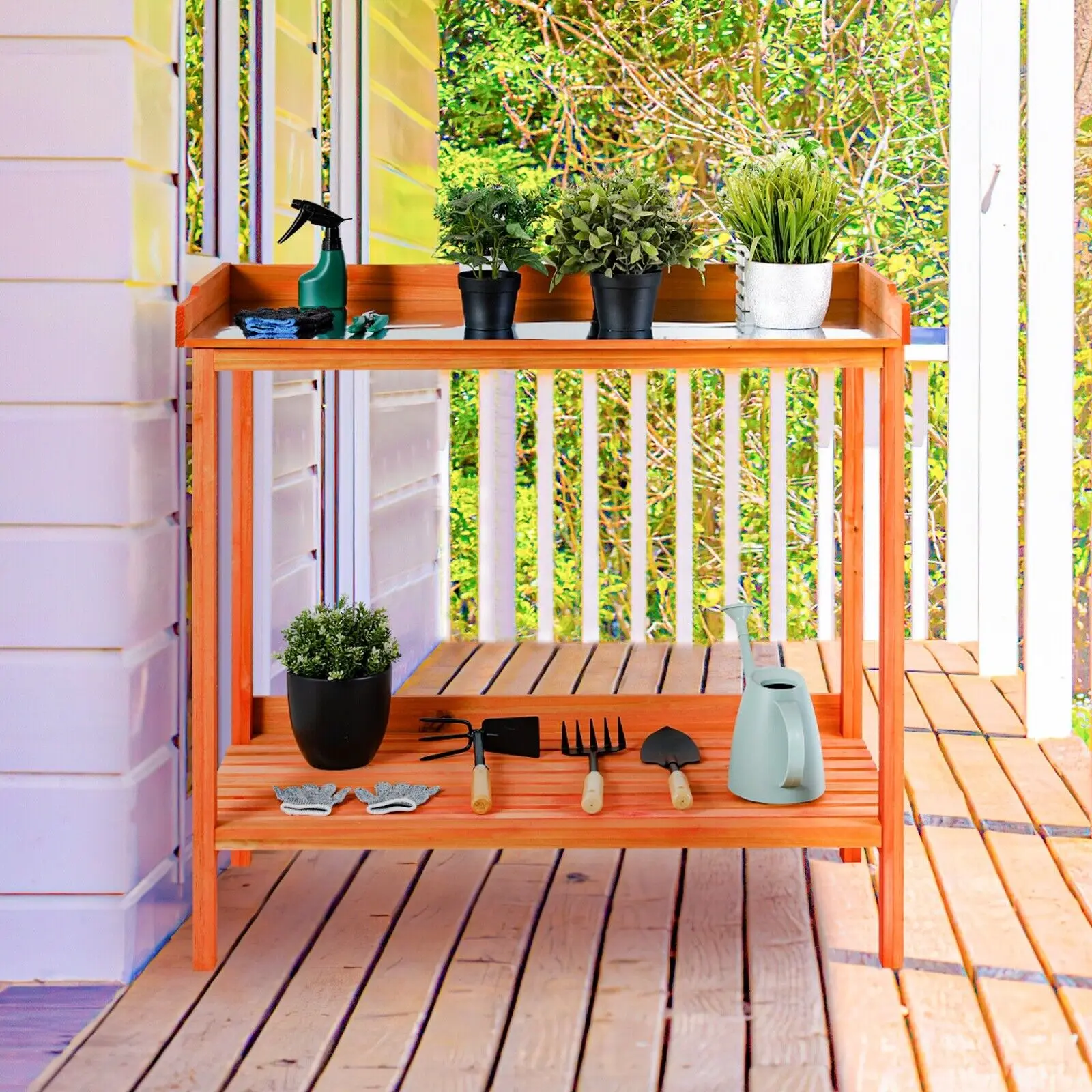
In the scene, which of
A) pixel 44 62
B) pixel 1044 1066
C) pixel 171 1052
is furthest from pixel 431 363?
pixel 1044 1066

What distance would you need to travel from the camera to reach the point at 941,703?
3.65 metres

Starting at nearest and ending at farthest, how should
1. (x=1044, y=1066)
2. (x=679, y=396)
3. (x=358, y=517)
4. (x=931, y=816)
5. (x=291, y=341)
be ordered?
(x=1044, y=1066)
(x=291, y=341)
(x=931, y=816)
(x=358, y=517)
(x=679, y=396)

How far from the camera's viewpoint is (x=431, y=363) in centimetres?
212

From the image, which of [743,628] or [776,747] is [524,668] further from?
[776,747]

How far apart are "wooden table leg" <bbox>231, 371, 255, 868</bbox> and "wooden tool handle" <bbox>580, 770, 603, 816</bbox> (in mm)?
655

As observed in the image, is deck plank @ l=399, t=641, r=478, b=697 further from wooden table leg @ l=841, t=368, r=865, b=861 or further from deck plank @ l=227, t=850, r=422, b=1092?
wooden table leg @ l=841, t=368, r=865, b=861

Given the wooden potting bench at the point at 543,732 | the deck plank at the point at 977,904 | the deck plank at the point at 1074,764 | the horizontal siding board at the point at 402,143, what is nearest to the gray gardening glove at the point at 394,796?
the wooden potting bench at the point at 543,732

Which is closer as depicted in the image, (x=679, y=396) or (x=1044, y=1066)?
(x=1044, y=1066)

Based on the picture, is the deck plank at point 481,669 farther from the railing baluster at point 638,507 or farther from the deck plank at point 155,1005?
the deck plank at point 155,1005

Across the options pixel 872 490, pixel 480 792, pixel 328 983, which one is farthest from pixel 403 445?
pixel 328 983

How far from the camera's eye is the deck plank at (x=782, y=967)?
1926 mm

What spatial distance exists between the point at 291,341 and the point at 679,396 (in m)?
2.34

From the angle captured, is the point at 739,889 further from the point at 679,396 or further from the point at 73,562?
the point at 679,396

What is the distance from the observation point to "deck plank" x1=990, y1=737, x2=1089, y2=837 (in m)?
2.77
